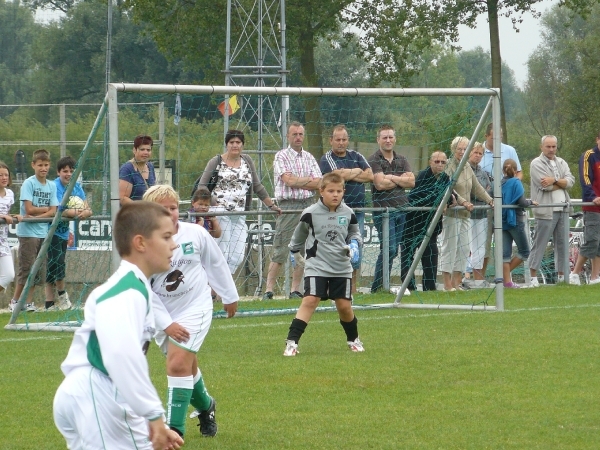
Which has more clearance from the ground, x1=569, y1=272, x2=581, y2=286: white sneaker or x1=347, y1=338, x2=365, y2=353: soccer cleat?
x1=569, y1=272, x2=581, y2=286: white sneaker

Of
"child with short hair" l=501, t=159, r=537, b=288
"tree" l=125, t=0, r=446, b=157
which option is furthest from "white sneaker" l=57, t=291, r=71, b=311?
"tree" l=125, t=0, r=446, b=157

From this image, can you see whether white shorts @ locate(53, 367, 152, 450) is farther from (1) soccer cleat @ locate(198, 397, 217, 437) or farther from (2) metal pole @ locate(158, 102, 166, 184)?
(2) metal pole @ locate(158, 102, 166, 184)

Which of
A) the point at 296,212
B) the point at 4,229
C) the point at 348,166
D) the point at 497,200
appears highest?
the point at 348,166

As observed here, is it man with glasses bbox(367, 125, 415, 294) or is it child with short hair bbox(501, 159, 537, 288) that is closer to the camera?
man with glasses bbox(367, 125, 415, 294)

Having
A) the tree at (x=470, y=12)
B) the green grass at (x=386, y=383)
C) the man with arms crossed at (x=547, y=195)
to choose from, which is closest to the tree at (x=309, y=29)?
the tree at (x=470, y=12)

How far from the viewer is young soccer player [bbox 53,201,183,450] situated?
3861mm

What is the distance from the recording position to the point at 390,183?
13.8 m

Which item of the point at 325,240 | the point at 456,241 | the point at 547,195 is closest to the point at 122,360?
the point at 325,240

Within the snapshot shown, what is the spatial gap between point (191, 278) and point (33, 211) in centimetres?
678

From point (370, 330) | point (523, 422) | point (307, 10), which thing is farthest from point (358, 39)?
point (523, 422)

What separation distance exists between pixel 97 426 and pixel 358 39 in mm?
31406

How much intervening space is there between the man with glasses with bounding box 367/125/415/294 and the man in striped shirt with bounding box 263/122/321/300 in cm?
106

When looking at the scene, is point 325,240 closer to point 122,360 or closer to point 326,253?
point 326,253

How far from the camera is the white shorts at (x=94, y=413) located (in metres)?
4.08
